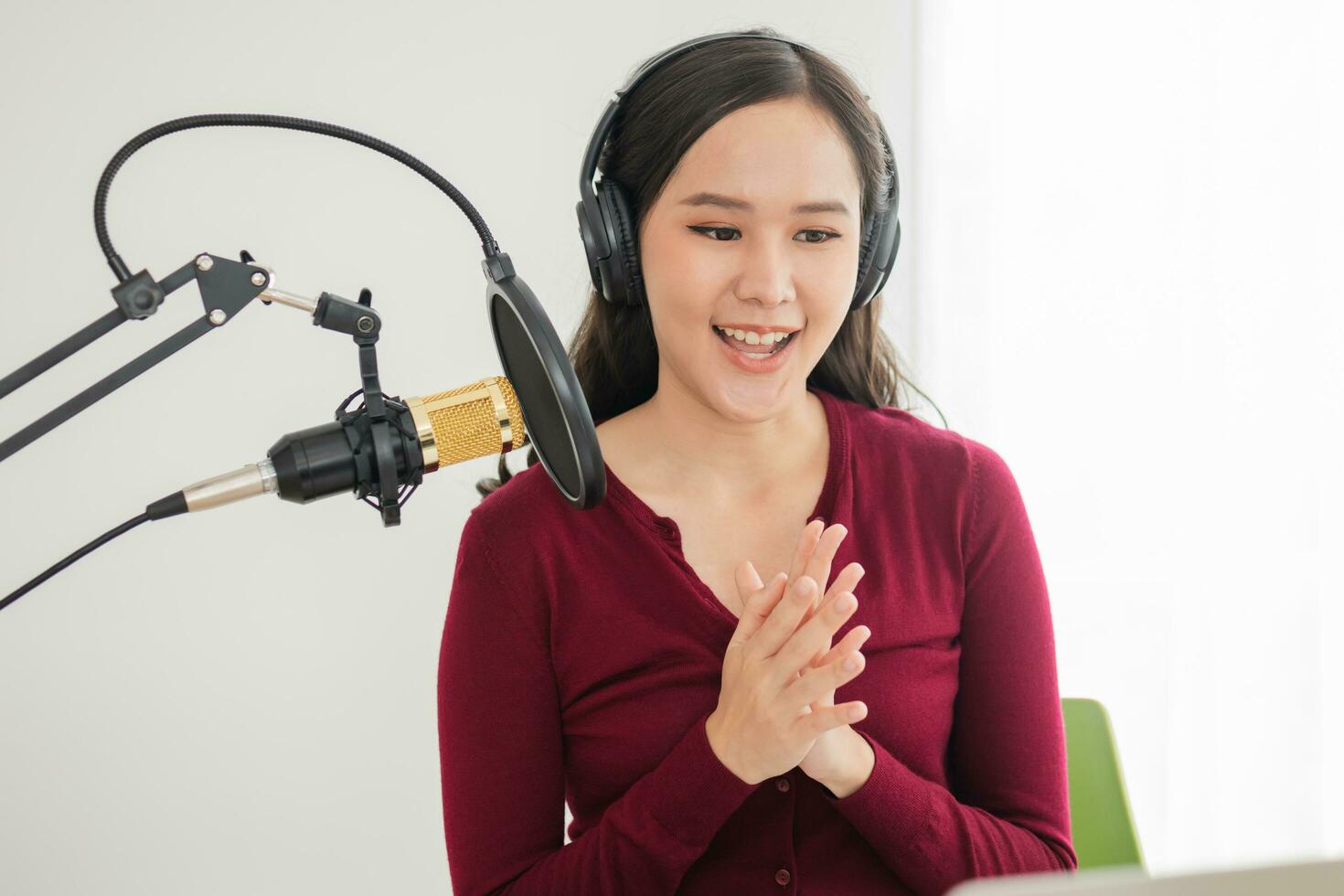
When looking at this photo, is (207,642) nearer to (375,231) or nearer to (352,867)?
(352,867)

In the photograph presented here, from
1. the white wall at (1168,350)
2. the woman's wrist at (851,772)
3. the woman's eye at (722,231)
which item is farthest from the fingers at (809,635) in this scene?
the white wall at (1168,350)

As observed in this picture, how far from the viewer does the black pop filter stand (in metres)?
0.80

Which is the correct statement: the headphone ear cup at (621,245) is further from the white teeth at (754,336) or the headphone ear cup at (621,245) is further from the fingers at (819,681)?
the fingers at (819,681)

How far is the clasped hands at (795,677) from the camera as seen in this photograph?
41.9 inches

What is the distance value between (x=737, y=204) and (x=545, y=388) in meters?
0.46

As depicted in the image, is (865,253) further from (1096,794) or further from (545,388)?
(1096,794)

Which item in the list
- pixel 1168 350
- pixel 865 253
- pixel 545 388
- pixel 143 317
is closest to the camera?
pixel 143 317

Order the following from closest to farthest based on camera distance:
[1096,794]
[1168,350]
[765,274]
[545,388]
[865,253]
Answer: [545,388]
[765,274]
[865,253]
[1096,794]
[1168,350]

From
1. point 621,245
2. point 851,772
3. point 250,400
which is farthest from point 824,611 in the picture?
point 250,400

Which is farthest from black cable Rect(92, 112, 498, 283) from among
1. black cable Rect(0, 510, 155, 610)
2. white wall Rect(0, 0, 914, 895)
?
white wall Rect(0, 0, 914, 895)

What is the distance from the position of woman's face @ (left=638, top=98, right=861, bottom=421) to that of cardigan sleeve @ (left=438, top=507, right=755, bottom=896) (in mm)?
308

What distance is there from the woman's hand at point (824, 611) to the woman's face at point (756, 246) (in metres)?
0.19

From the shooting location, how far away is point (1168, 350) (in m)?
2.38

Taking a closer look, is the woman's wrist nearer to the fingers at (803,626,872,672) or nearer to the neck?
the fingers at (803,626,872,672)
